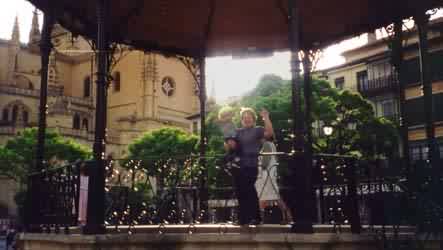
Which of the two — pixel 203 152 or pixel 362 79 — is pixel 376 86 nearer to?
pixel 362 79

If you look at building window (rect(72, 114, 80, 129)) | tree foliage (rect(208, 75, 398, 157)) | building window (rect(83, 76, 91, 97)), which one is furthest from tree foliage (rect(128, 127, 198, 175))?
building window (rect(83, 76, 91, 97))

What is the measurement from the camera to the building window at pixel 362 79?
48522 mm

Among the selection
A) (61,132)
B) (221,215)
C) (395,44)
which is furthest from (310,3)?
(61,132)

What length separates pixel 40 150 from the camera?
1109 centimetres

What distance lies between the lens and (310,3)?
12.3m

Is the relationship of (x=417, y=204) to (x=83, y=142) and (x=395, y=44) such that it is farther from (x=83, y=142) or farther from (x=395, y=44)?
(x=83, y=142)

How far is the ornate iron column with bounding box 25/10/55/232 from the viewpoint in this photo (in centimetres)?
1024

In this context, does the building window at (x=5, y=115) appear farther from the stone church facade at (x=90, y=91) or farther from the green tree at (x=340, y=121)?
the green tree at (x=340, y=121)

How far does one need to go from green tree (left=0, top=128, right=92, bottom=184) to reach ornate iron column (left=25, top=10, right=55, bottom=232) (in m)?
38.2

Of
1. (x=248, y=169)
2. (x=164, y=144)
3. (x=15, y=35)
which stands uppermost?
(x=15, y=35)

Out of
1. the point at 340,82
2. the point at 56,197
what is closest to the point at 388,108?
the point at 340,82

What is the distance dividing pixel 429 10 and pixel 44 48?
347 inches

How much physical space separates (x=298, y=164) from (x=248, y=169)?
112 centimetres

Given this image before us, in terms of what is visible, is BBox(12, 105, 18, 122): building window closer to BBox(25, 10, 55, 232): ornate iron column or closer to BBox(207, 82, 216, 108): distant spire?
BBox(207, 82, 216, 108): distant spire
